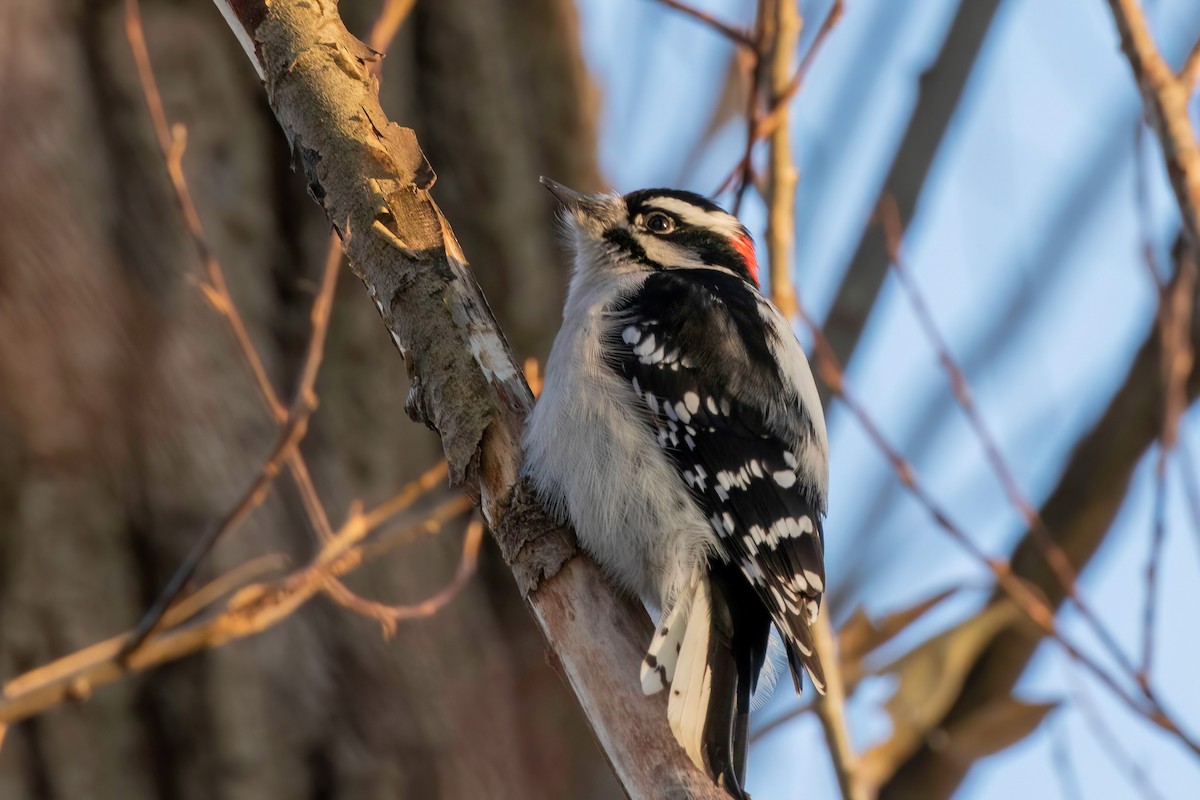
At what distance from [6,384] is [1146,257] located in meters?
3.40

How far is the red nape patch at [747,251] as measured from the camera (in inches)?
163

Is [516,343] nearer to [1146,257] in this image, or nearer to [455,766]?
Answer: [455,766]

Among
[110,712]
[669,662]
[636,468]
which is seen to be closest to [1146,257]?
[636,468]

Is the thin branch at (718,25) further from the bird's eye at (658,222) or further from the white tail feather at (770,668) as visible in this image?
the white tail feather at (770,668)

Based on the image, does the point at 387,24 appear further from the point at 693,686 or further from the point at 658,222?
the point at 693,686

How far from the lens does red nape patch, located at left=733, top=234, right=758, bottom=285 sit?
13.6 ft

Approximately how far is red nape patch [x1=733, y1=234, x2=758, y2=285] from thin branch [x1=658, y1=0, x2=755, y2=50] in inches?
27.4

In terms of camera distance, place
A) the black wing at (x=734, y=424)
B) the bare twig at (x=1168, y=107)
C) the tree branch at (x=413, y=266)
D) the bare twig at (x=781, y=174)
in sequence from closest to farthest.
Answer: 1. the bare twig at (x=1168, y=107)
2. the tree branch at (x=413, y=266)
3. the black wing at (x=734, y=424)
4. the bare twig at (x=781, y=174)

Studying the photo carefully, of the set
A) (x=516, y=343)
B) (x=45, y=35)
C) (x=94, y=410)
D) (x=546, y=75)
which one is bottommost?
(x=94, y=410)

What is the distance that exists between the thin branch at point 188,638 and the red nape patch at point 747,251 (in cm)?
125

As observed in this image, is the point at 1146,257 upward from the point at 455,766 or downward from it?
upward

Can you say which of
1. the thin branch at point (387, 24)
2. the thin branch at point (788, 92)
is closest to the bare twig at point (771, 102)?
the thin branch at point (788, 92)

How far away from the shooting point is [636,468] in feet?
10.4

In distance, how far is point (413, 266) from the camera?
2.76 m
